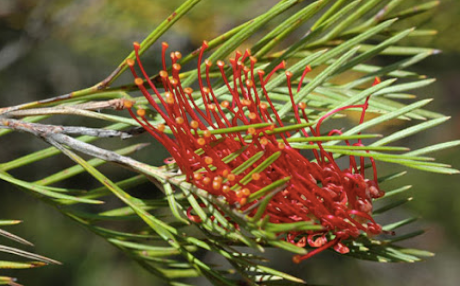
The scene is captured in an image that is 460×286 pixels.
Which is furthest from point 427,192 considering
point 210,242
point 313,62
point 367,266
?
point 210,242

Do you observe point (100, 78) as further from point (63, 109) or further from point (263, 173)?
point (263, 173)

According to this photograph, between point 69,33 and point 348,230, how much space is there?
1.04 metres

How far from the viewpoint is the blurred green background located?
4.10ft

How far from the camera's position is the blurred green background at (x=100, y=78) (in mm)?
1250

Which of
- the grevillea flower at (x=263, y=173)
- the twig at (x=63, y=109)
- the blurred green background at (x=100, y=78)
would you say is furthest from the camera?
the blurred green background at (x=100, y=78)

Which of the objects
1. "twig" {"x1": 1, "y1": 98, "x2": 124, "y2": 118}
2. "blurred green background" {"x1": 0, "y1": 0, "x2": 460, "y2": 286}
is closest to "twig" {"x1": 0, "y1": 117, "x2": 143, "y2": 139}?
"twig" {"x1": 1, "y1": 98, "x2": 124, "y2": 118}

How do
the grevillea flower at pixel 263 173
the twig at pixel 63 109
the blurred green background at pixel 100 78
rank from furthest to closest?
the blurred green background at pixel 100 78 → the twig at pixel 63 109 → the grevillea flower at pixel 263 173

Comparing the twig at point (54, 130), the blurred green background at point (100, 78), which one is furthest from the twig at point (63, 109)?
the blurred green background at point (100, 78)

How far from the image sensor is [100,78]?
192cm

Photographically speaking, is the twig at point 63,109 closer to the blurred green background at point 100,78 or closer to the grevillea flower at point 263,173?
the grevillea flower at point 263,173

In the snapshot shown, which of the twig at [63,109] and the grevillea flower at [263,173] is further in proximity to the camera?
the twig at [63,109]

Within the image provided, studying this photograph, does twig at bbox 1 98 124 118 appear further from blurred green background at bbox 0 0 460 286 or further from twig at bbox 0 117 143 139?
blurred green background at bbox 0 0 460 286

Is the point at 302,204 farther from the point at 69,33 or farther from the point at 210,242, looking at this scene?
the point at 69,33

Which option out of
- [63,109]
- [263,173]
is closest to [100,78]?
[63,109]
